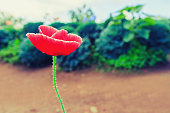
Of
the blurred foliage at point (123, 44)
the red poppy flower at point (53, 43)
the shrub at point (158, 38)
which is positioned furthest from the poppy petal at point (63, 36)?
the shrub at point (158, 38)

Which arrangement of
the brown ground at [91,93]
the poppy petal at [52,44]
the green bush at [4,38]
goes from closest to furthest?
the poppy petal at [52,44] < the brown ground at [91,93] < the green bush at [4,38]

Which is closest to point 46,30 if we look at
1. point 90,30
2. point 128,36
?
point 128,36

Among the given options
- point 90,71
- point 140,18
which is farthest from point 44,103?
point 140,18

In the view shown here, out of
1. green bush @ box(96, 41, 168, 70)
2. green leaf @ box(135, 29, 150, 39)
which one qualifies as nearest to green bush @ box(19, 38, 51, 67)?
green bush @ box(96, 41, 168, 70)

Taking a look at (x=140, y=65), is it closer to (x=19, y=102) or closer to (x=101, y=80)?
(x=101, y=80)

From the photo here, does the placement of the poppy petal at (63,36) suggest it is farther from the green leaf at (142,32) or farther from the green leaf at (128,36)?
the green leaf at (142,32)
